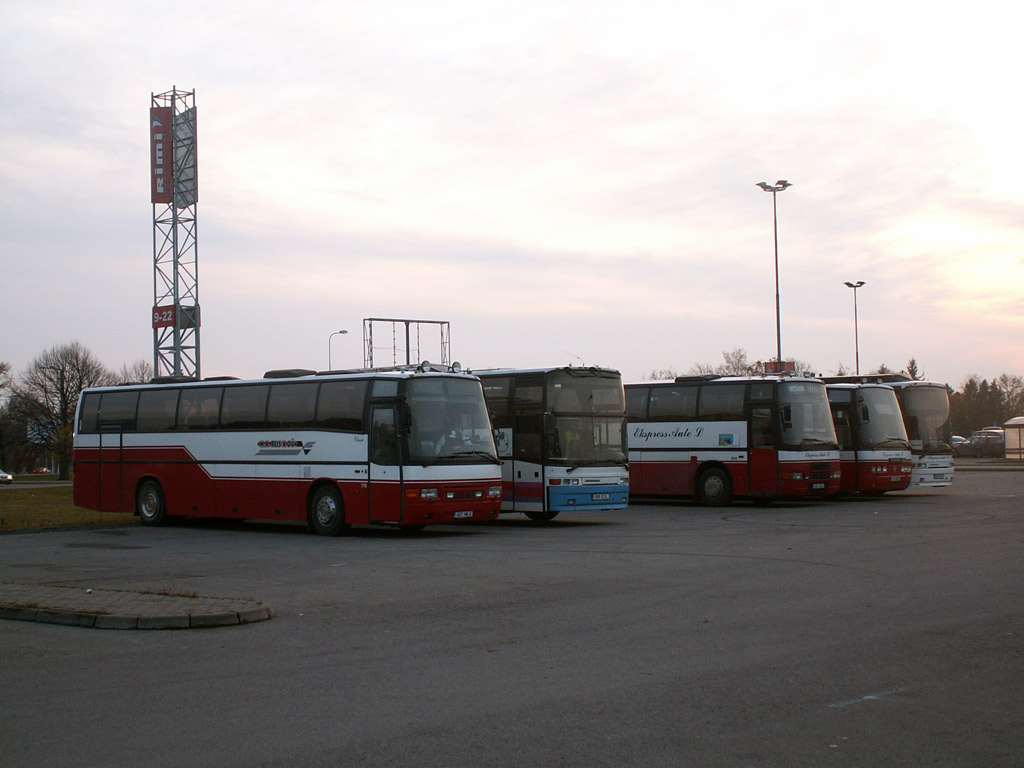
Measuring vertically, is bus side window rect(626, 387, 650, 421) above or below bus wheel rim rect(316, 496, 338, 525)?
above

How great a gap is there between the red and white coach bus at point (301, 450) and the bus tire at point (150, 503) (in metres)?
0.02

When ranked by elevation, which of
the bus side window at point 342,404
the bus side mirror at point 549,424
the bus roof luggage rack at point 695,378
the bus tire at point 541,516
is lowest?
the bus tire at point 541,516

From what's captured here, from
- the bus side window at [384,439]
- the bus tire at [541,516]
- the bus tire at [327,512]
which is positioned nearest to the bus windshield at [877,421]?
the bus tire at [541,516]

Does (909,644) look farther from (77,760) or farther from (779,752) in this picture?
(77,760)

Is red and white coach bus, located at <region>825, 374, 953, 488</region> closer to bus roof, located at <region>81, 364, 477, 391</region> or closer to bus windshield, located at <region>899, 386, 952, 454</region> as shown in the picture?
bus windshield, located at <region>899, 386, 952, 454</region>

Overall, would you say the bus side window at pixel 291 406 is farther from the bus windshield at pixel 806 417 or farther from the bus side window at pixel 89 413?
the bus windshield at pixel 806 417

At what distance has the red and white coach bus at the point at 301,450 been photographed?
20516mm

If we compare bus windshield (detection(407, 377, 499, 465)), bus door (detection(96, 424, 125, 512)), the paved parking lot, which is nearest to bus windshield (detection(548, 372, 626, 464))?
bus windshield (detection(407, 377, 499, 465))

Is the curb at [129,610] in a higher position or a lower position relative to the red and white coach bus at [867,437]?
lower

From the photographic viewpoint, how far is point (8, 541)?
809 inches

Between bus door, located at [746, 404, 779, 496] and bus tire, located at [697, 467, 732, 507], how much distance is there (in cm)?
72

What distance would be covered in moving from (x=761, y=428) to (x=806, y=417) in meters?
1.24

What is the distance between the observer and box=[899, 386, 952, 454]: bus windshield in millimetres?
32375

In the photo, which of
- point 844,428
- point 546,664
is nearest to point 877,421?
point 844,428
